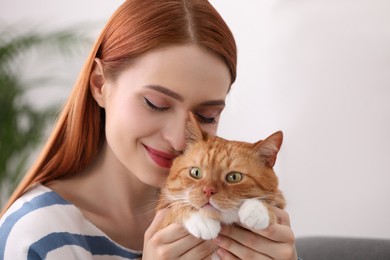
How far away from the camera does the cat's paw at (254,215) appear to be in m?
1.19

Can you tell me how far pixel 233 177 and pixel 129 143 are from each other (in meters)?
0.30

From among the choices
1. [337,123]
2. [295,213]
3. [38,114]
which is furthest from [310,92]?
[38,114]

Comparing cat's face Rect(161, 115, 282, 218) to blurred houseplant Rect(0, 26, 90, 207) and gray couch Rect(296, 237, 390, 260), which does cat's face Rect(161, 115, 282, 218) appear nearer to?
gray couch Rect(296, 237, 390, 260)

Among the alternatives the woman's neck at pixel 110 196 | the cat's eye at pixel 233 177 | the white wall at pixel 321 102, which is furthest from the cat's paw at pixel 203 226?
the white wall at pixel 321 102

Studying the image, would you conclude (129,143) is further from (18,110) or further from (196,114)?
(18,110)

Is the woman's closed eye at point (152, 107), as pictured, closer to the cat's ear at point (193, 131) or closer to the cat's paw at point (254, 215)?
the cat's ear at point (193, 131)

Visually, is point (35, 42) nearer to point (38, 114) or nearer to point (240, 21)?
point (38, 114)

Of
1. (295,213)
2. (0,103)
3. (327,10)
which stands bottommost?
(295,213)

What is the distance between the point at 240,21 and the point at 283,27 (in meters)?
0.26

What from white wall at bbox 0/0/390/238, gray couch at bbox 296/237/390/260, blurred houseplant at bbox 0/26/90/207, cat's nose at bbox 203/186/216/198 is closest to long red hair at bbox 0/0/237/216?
cat's nose at bbox 203/186/216/198

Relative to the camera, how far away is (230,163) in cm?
135

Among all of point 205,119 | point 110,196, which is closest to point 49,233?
point 110,196

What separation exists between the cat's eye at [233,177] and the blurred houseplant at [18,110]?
1.79 metres

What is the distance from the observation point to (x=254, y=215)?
1.19 metres
